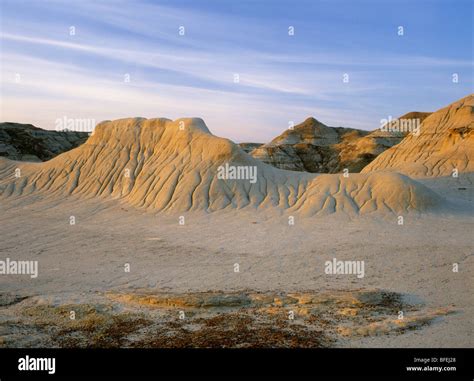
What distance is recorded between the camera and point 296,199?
922 inches

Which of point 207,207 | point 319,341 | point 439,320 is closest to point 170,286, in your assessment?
point 319,341

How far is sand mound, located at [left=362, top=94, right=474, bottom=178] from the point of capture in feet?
120

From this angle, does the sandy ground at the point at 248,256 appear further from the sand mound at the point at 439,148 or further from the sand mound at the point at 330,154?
the sand mound at the point at 330,154

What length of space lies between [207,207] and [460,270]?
13.3 m

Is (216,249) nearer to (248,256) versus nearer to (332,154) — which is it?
(248,256)

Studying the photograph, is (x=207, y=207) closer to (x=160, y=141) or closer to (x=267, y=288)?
(x=160, y=141)

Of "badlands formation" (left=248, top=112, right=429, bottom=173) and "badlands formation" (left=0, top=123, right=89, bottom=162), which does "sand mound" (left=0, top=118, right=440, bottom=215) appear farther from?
"badlands formation" (left=248, top=112, right=429, bottom=173)

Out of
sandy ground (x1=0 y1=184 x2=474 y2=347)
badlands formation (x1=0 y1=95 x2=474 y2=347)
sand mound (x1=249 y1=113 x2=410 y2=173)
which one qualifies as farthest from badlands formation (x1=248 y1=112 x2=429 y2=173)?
sandy ground (x1=0 y1=184 x2=474 y2=347)

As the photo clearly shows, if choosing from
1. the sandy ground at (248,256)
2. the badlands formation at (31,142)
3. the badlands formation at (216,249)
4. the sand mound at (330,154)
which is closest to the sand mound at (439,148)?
the badlands formation at (216,249)

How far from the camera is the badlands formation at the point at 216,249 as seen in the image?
7.32m

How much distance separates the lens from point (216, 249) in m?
14.9

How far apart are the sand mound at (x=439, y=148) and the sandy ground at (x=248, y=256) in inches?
633

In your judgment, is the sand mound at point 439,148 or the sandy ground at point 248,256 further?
the sand mound at point 439,148

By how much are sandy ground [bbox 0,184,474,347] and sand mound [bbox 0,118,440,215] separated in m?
1.60
